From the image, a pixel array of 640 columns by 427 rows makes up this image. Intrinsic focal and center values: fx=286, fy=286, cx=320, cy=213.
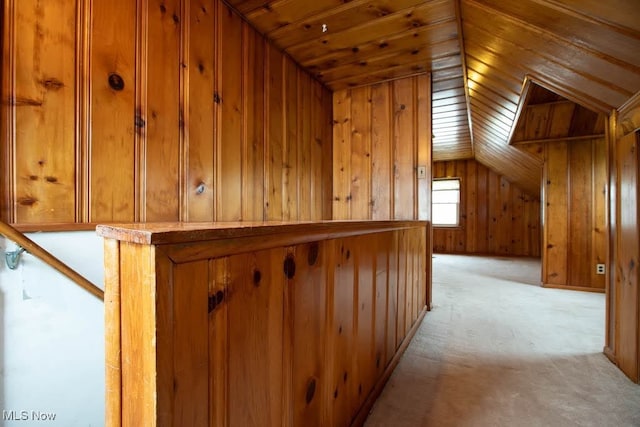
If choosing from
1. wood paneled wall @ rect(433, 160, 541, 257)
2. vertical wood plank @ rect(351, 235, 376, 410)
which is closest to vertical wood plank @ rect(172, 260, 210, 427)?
vertical wood plank @ rect(351, 235, 376, 410)

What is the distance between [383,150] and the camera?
108 inches

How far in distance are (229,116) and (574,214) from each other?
4087 mm

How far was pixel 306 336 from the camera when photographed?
0.81 m

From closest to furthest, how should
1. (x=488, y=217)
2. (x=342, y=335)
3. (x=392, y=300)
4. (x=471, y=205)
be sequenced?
1. (x=342, y=335)
2. (x=392, y=300)
3. (x=488, y=217)
4. (x=471, y=205)

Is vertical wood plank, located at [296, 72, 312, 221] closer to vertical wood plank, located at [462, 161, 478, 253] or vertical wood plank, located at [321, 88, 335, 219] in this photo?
vertical wood plank, located at [321, 88, 335, 219]

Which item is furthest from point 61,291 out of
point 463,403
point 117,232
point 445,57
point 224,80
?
point 445,57

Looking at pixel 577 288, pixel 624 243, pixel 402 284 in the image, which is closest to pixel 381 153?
pixel 402 284

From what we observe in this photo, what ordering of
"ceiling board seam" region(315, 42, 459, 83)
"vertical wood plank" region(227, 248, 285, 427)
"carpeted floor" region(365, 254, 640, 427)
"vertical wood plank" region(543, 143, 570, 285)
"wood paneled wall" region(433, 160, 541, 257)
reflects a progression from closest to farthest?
"vertical wood plank" region(227, 248, 285, 427)
"carpeted floor" region(365, 254, 640, 427)
"ceiling board seam" region(315, 42, 459, 83)
"vertical wood plank" region(543, 143, 570, 285)
"wood paneled wall" region(433, 160, 541, 257)

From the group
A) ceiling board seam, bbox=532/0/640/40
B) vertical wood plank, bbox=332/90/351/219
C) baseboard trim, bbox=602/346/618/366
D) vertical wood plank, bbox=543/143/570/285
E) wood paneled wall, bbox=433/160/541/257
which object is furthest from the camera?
wood paneled wall, bbox=433/160/541/257

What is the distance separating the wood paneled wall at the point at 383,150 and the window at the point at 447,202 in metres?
4.95

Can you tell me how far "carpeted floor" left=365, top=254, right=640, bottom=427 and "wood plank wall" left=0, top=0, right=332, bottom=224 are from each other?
1.42 metres

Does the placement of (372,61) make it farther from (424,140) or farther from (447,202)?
(447,202)

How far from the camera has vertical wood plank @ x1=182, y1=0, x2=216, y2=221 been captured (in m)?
1.55

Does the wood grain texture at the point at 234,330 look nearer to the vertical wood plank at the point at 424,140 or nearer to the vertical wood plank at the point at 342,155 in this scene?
the vertical wood plank at the point at 424,140
